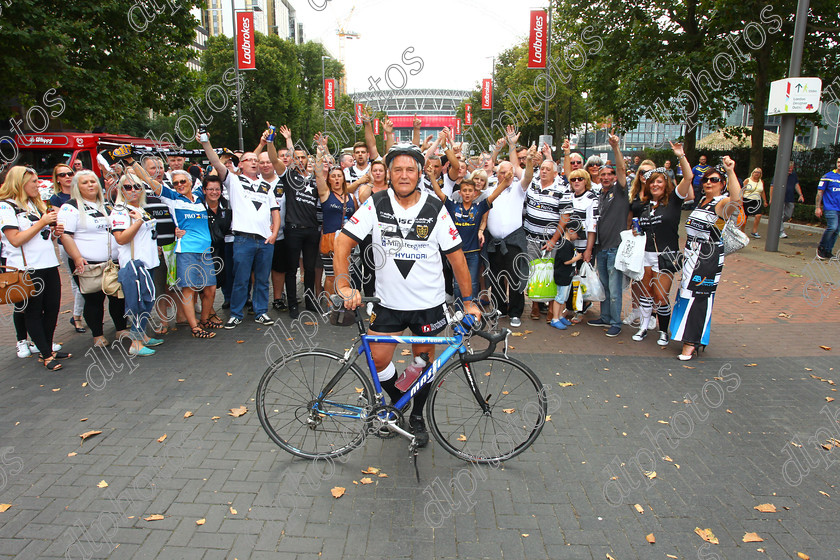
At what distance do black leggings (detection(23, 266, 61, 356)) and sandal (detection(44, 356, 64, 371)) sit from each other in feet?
0.24

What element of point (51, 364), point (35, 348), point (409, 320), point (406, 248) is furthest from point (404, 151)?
point (35, 348)

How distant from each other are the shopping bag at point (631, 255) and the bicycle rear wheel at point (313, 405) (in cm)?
403

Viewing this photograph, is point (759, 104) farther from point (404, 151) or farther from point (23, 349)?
point (23, 349)

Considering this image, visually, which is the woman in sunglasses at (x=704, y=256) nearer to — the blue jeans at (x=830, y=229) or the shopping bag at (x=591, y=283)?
the shopping bag at (x=591, y=283)

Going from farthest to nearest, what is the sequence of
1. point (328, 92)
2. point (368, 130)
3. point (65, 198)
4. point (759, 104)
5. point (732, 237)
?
point (328, 92), point (759, 104), point (65, 198), point (368, 130), point (732, 237)

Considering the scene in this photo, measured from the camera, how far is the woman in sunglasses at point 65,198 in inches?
255

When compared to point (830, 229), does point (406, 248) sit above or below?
above

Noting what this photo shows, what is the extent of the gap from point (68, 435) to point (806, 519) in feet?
16.9

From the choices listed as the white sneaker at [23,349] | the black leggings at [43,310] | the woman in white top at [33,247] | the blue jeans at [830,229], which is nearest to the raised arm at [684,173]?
the woman in white top at [33,247]

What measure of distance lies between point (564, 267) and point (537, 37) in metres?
16.4

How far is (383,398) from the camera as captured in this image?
396 cm

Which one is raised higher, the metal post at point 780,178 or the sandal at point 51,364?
the metal post at point 780,178

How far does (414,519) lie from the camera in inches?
131

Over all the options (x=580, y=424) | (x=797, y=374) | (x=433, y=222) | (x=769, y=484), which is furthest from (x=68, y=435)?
(x=797, y=374)
